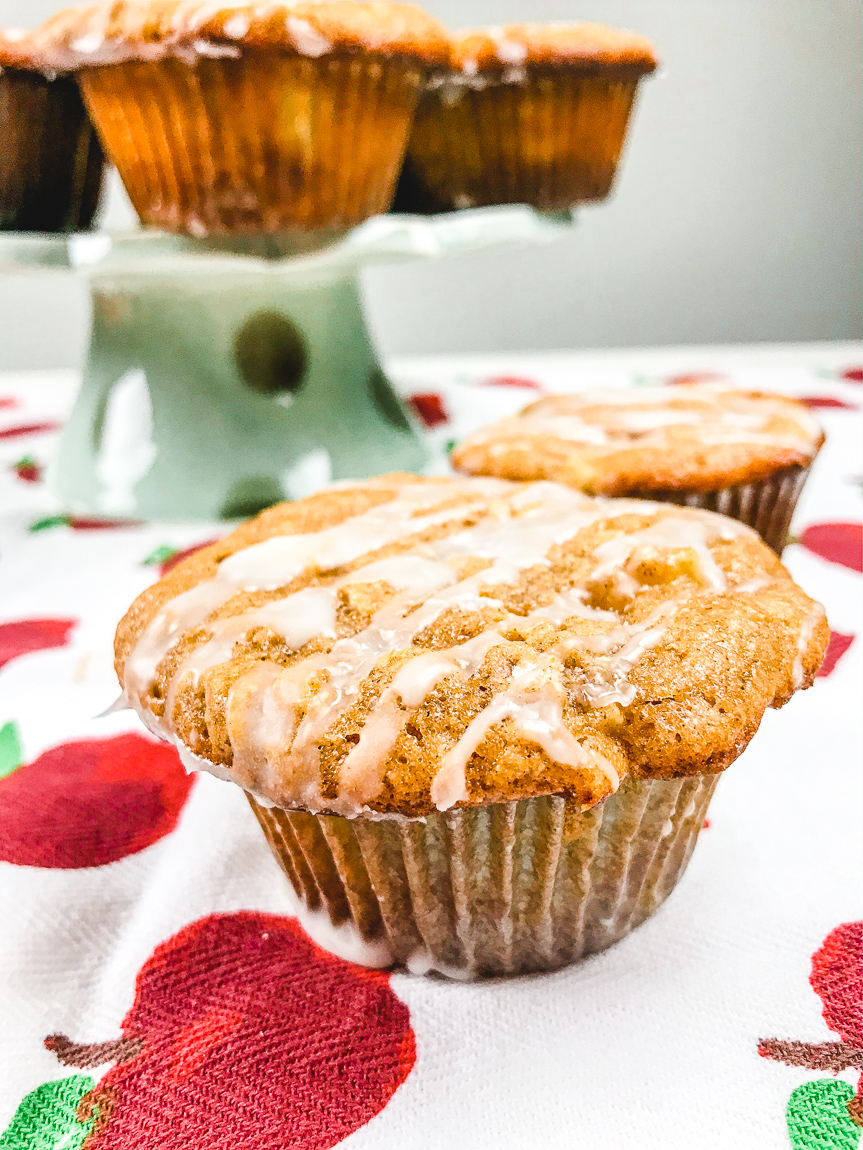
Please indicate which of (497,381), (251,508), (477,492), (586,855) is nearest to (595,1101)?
(586,855)

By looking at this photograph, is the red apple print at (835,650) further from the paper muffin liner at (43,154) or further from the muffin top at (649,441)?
the paper muffin liner at (43,154)

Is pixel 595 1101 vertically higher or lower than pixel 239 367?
lower

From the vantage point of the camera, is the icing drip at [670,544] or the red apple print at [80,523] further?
the red apple print at [80,523]

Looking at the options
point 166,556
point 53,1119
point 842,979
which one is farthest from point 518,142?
point 53,1119

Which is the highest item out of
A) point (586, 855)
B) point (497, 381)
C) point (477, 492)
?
point (477, 492)

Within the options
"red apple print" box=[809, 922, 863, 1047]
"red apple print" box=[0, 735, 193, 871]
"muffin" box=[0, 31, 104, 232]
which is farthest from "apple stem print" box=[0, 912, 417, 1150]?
"muffin" box=[0, 31, 104, 232]

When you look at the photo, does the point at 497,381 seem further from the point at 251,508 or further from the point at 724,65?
the point at 724,65

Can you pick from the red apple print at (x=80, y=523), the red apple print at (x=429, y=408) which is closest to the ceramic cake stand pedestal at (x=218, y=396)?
the red apple print at (x=80, y=523)
